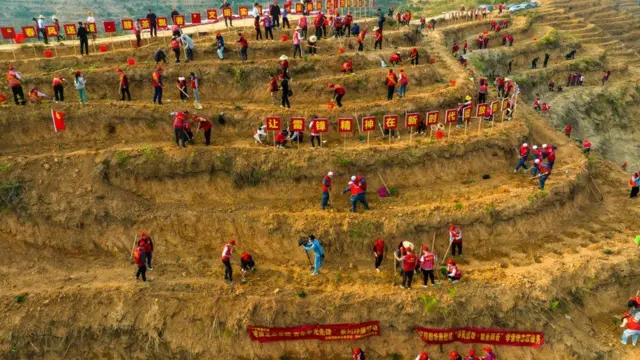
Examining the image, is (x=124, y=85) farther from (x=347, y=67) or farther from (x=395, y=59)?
(x=395, y=59)

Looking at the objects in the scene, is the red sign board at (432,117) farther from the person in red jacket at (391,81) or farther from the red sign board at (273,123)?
the red sign board at (273,123)

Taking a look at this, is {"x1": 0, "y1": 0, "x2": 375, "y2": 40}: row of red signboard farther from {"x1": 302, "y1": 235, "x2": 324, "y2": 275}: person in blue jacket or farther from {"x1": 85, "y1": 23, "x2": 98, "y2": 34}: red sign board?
{"x1": 302, "y1": 235, "x2": 324, "y2": 275}: person in blue jacket

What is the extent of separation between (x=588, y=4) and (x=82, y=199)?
77.4 meters

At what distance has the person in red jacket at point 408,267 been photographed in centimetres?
1739

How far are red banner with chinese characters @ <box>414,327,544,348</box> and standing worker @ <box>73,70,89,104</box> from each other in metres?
22.0

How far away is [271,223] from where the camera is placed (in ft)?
67.4

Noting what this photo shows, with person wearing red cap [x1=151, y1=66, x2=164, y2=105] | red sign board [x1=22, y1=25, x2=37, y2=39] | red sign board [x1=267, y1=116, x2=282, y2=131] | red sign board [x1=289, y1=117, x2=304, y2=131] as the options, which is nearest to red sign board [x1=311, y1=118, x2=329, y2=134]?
red sign board [x1=289, y1=117, x2=304, y2=131]

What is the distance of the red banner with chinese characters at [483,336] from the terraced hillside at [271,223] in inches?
15.2

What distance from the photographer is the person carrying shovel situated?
59.9 feet

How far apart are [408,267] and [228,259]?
24.5 feet

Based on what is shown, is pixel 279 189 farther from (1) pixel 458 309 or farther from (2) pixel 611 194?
(2) pixel 611 194

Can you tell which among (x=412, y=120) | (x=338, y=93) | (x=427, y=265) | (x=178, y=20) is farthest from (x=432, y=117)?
(x=178, y=20)

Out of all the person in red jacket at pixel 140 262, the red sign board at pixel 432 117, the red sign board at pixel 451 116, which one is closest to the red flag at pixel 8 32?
the person in red jacket at pixel 140 262

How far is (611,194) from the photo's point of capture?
2584 centimetres
